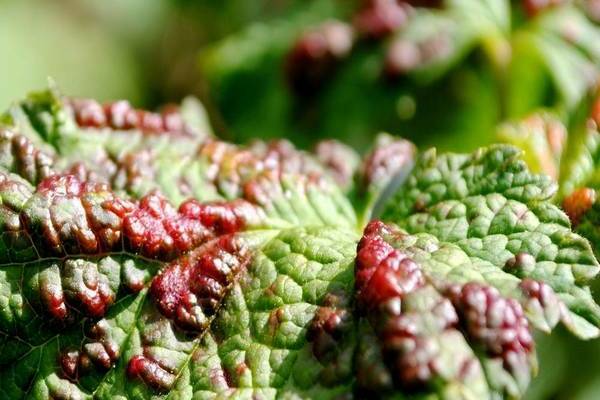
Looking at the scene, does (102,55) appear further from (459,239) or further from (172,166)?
(459,239)

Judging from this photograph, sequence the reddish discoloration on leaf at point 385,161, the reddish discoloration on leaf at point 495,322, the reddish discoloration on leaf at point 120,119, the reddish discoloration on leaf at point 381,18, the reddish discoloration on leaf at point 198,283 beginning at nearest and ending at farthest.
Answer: the reddish discoloration on leaf at point 495,322 → the reddish discoloration on leaf at point 198,283 → the reddish discoloration on leaf at point 120,119 → the reddish discoloration on leaf at point 385,161 → the reddish discoloration on leaf at point 381,18

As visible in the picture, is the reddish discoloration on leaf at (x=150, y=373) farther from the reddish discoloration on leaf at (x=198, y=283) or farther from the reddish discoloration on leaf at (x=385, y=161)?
the reddish discoloration on leaf at (x=385, y=161)

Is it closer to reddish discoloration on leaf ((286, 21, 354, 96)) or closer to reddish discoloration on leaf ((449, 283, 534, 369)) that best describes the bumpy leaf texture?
reddish discoloration on leaf ((449, 283, 534, 369))

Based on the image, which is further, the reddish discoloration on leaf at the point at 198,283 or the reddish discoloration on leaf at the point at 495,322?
the reddish discoloration on leaf at the point at 198,283

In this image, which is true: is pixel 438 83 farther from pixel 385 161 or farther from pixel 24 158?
pixel 24 158

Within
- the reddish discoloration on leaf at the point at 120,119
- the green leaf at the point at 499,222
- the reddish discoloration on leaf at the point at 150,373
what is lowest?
the reddish discoloration on leaf at the point at 150,373

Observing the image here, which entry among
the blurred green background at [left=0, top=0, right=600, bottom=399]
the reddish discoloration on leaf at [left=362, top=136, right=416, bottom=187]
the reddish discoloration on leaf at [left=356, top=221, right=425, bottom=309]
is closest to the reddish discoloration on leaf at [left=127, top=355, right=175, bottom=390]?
the reddish discoloration on leaf at [left=356, top=221, right=425, bottom=309]

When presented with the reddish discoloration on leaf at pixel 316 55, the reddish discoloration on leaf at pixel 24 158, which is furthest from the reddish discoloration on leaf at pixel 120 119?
the reddish discoloration on leaf at pixel 316 55

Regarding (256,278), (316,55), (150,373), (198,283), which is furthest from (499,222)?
(316,55)

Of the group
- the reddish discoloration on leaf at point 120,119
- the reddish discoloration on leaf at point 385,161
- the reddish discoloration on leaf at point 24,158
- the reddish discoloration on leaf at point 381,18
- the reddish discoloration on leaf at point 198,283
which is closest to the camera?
the reddish discoloration on leaf at point 198,283

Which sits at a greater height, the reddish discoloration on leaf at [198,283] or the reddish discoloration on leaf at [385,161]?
the reddish discoloration on leaf at [198,283]
